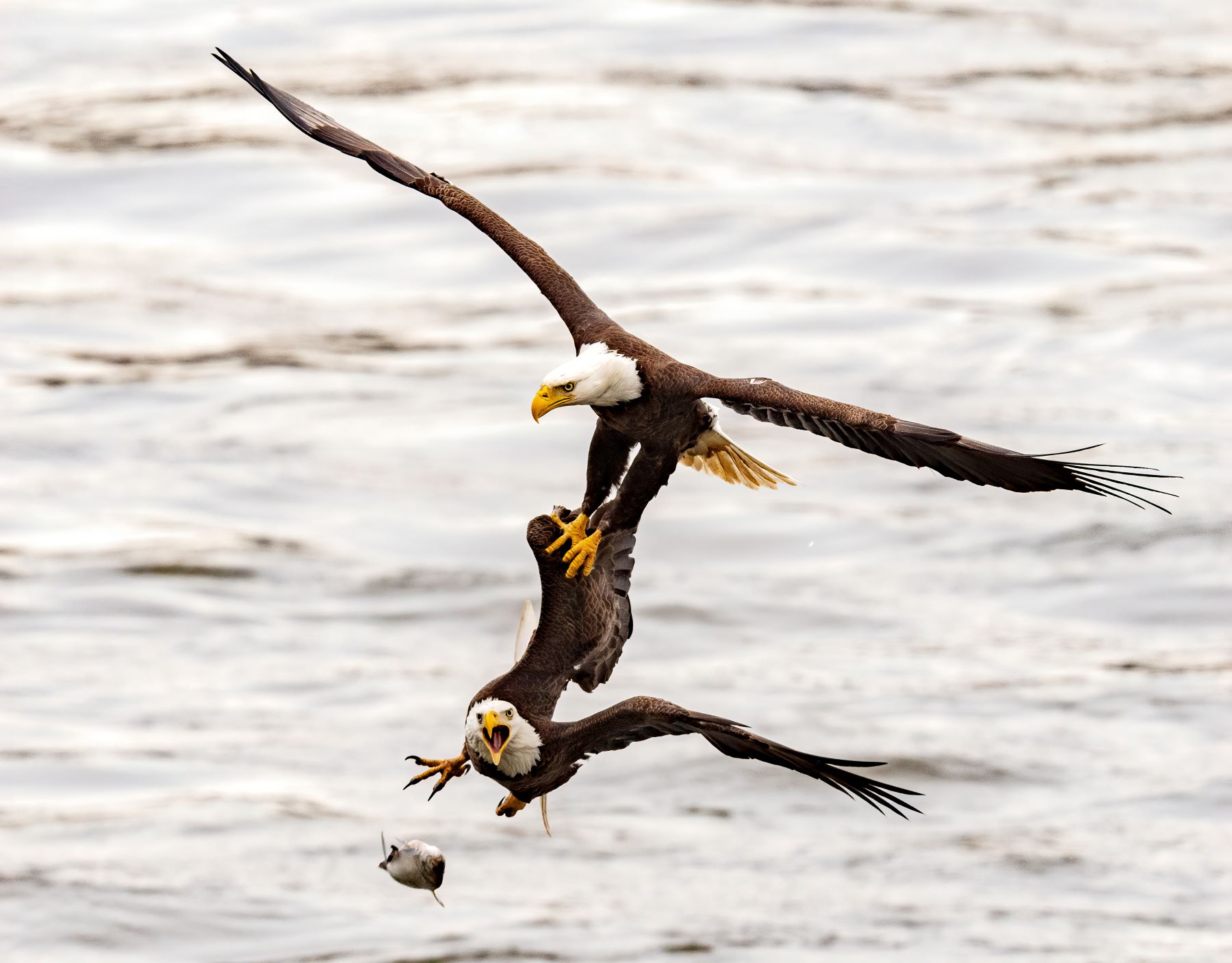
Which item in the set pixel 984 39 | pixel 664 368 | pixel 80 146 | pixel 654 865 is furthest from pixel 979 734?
pixel 664 368

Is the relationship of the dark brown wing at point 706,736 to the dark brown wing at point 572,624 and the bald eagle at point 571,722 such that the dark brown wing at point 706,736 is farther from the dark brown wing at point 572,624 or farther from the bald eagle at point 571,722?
the dark brown wing at point 572,624

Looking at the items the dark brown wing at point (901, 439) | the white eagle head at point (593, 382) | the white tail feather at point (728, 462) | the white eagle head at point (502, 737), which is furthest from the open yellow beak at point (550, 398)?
the white eagle head at point (502, 737)

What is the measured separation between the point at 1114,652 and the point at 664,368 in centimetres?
3530

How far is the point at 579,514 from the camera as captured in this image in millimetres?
11133

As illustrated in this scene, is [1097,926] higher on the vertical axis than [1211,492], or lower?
lower

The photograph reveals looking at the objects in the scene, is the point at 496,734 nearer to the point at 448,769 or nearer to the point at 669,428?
the point at 448,769

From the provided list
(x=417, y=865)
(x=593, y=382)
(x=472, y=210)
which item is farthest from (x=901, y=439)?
(x=417, y=865)

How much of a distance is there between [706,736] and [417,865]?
2100mm

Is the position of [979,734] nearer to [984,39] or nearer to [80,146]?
[984,39]

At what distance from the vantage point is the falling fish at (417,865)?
39.2 feet

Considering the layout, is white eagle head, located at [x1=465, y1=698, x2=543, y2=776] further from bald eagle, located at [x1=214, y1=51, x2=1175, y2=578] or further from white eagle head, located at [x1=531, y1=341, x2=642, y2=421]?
white eagle head, located at [x1=531, y1=341, x2=642, y2=421]

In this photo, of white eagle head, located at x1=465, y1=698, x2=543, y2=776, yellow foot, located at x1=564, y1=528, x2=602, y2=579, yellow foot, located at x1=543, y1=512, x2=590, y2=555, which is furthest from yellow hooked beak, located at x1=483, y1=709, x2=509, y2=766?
yellow foot, located at x1=543, y1=512, x2=590, y2=555

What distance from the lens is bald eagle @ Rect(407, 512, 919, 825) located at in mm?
10367

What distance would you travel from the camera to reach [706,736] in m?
10.7
